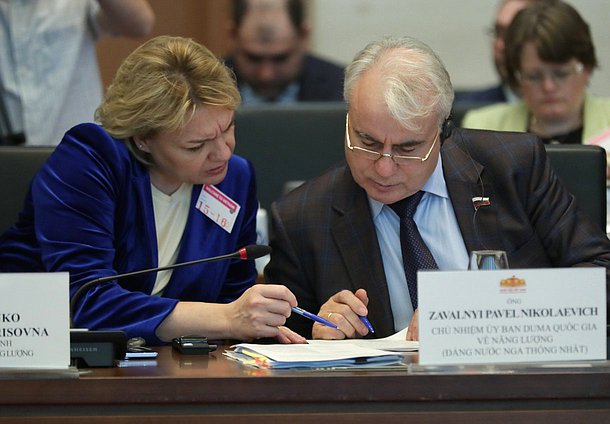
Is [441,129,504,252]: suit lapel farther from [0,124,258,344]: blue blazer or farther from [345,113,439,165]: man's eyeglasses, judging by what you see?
[0,124,258,344]: blue blazer

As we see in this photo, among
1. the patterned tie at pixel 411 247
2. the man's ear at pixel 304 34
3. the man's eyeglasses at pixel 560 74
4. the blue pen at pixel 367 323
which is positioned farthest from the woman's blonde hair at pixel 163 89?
the man's ear at pixel 304 34

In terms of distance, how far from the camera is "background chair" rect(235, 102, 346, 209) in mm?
4387

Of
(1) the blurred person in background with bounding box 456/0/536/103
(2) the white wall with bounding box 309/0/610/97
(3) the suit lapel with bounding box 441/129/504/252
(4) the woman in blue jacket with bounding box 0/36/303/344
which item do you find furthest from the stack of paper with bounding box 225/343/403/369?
(2) the white wall with bounding box 309/0/610/97

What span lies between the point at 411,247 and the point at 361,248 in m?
0.12

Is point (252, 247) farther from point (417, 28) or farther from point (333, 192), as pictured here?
point (417, 28)

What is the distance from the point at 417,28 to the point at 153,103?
345cm

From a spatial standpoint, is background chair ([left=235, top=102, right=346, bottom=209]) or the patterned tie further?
background chair ([left=235, top=102, right=346, bottom=209])

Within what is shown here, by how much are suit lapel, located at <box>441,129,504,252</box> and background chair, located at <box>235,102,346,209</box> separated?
169 centimetres

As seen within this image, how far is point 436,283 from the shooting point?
1828 mm

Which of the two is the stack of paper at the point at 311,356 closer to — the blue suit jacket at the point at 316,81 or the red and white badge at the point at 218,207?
the red and white badge at the point at 218,207

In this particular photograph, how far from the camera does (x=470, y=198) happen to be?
263 cm

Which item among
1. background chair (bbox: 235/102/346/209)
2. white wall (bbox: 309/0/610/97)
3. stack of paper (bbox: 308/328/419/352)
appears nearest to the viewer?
Result: stack of paper (bbox: 308/328/419/352)

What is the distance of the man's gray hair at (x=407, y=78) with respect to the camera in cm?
247

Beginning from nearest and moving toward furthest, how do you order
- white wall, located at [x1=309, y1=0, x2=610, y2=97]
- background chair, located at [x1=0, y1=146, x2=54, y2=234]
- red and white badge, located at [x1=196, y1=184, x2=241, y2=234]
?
red and white badge, located at [x1=196, y1=184, x2=241, y2=234] → background chair, located at [x1=0, y1=146, x2=54, y2=234] → white wall, located at [x1=309, y1=0, x2=610, y2=97]
